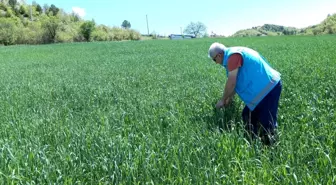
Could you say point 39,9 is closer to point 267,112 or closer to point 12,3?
point 12,3

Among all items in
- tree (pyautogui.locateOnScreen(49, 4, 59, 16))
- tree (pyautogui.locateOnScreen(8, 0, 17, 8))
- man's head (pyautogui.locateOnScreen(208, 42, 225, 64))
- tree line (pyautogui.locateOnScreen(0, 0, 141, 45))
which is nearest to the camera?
man's head (pyautogui.locateOnScreen(208, 42, 225, 64))

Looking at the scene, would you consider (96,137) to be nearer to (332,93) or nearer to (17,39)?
(332,93)

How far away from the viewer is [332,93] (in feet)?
15.8

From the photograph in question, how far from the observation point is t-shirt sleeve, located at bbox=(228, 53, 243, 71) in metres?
3.49

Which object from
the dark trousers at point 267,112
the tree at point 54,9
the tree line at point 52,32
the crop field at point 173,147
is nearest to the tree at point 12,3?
the tree at point 54,9

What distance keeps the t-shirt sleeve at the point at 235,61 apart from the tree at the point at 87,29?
2593 inches

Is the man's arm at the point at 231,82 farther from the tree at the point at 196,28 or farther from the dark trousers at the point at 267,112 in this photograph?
the tree at the point at 196,28

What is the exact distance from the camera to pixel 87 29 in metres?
65.3

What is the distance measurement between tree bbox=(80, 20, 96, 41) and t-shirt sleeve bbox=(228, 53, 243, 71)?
2593 inches

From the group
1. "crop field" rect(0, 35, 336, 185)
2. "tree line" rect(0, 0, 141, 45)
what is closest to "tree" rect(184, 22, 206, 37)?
"tree line" rect(0, 0, 141, 45)

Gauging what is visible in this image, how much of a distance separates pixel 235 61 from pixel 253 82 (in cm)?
37

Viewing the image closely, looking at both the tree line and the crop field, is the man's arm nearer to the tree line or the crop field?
the crop field

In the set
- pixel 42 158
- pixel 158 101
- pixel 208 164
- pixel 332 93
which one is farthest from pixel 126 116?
pixel 332 93

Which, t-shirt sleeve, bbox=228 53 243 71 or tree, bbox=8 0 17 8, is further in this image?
tree, bbox=8 0 17 8
